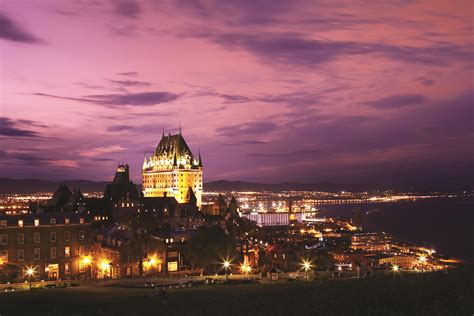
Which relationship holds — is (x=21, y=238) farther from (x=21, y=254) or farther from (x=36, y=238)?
(x=21, y=254)

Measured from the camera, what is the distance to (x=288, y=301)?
25219 millimetres

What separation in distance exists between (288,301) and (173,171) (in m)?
139

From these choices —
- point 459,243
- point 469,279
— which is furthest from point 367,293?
point 459,243

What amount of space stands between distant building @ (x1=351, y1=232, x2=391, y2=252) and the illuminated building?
4746 cm

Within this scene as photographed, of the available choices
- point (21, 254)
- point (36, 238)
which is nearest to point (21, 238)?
point (36, 238)

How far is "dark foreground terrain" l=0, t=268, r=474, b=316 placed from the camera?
22531mm

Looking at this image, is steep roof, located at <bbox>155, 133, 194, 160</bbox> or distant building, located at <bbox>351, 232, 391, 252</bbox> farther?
steep roof, located at <bbox>155, 133, 194, 160</bbox>

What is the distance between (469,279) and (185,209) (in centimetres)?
9651

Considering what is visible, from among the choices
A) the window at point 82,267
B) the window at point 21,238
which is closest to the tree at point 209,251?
the window at point 82,267

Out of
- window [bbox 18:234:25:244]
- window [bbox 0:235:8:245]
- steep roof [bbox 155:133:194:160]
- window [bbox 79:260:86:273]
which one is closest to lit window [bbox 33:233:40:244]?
window [bbox 18:234:25:244]

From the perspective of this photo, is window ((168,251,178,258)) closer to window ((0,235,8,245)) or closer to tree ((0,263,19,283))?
tree ((0,263,19,283))

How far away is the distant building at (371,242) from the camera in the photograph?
438 feet

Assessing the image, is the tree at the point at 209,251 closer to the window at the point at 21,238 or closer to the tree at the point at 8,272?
the window at the point at 21,238

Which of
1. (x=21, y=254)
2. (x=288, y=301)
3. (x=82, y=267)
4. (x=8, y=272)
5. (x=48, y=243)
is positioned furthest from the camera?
(x=82, y=267)
